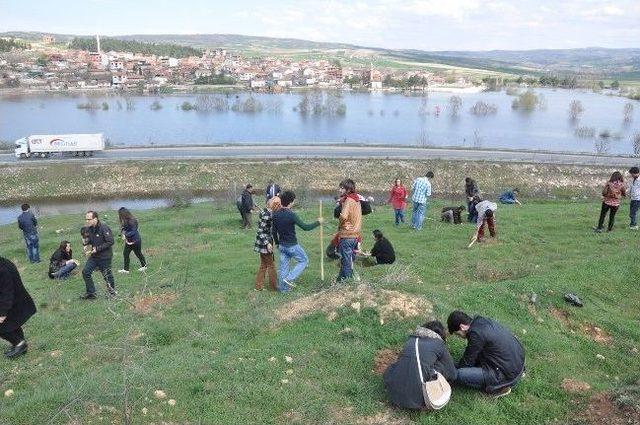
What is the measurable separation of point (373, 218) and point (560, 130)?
7383 centimetres

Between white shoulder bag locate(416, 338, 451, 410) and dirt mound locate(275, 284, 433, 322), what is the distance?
198 centimetres

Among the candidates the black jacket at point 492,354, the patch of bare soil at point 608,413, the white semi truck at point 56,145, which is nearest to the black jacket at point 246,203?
the black jacket at point 492,354

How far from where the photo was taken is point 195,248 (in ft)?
55.7

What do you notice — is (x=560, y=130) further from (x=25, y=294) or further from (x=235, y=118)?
(x=25, y=294)

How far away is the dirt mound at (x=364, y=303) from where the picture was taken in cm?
804

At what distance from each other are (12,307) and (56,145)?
5050cm

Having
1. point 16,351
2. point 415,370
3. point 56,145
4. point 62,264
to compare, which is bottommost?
point 56,145

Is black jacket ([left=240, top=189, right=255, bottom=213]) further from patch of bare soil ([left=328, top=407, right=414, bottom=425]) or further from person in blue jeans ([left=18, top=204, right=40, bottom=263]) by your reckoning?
patch of bare soil ([left=328, top=407, right=414, bottom=425])

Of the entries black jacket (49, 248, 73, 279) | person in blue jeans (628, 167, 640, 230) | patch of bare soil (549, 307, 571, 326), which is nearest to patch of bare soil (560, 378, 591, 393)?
patch of bare soil (549, 307, 571, 326)

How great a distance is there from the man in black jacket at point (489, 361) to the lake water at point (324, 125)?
58701 mm

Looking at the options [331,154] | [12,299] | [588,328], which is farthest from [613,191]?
[331,154]

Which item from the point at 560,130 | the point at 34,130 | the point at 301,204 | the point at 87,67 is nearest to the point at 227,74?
the point at 87,67

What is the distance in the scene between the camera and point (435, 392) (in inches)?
232

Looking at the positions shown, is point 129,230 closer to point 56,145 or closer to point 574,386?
point 574,386
